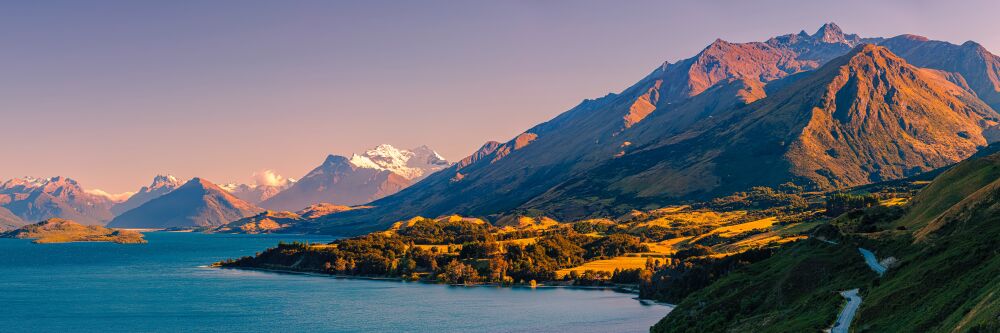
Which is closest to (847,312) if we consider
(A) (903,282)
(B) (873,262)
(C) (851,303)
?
(C) (851,303)

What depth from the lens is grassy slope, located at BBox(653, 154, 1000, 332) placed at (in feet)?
269

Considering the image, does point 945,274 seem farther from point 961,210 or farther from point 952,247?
point 961,210

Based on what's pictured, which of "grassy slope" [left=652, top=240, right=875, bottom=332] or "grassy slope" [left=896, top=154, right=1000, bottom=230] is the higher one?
"grassy slope" [left=896, top=154, right=1000, bottom=230]

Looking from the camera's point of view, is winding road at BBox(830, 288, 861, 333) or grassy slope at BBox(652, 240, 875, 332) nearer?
winding road at BBox(830, 288, 861, 333)

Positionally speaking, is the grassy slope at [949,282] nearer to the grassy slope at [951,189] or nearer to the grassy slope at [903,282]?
the grassy slope at [903,282]

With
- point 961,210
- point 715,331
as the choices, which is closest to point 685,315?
point 715,331

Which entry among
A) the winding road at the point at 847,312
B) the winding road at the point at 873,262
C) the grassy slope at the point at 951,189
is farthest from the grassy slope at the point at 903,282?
the winding road at the point at 873,262

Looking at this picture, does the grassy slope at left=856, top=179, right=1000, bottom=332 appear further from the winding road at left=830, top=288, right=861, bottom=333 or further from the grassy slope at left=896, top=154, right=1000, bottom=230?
the grassy slope at left=896, top=154, right=1000, bottom=230

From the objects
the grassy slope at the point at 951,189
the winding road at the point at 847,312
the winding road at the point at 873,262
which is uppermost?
the grassy slope at the point at 951,189

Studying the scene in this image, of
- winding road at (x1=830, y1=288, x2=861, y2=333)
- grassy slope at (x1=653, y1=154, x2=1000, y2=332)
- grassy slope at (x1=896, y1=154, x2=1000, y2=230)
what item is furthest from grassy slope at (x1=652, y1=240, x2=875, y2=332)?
grassy slope at (x1=896, y1=154, x2=1000, y2=230)

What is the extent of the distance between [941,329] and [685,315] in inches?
3523

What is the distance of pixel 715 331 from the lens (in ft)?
446

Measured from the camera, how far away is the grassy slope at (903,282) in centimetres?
8188

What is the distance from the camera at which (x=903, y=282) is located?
331ft
